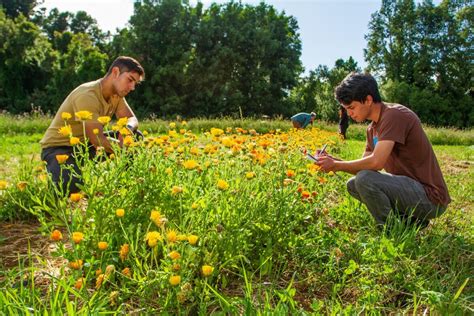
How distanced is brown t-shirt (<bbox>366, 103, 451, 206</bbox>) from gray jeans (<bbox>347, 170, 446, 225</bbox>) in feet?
0.28

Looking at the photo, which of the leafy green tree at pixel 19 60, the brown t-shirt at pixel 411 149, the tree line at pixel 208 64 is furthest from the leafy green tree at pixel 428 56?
the brown t-shirt at pixel 411 149

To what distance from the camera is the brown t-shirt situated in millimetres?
2787

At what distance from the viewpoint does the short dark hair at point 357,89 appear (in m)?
2.85

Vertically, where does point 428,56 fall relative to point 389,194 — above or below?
above

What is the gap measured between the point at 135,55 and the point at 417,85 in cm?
2400

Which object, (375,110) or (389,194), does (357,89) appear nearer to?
(375,110)

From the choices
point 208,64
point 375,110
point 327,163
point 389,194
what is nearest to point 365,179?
point 389,194

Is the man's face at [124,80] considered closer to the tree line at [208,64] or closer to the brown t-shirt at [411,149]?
the brown t-shirt at [411,149]

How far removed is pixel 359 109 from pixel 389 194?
2.15 ft

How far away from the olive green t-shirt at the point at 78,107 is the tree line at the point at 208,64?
21.2m

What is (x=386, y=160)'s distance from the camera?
286 centimetres

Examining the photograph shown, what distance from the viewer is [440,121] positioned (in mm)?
30984

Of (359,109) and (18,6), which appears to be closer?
(359,109)

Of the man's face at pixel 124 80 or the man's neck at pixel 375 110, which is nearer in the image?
the man's neck at pixel 375 110
